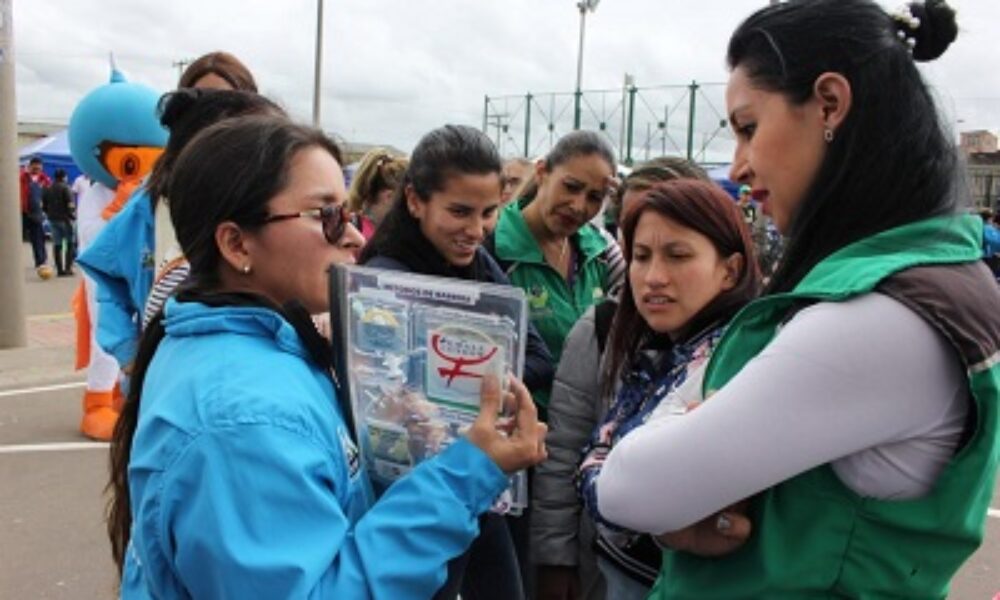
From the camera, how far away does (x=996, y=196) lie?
1964 cm

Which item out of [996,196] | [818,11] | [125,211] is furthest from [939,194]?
[996,196]

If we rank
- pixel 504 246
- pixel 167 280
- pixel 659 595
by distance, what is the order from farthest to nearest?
pixel 504 246 < pixel 167 280 < pixel 659 595

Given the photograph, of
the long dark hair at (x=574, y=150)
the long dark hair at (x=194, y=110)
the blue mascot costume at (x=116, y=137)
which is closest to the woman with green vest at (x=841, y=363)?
the long dark hair at (x=194, y=110)

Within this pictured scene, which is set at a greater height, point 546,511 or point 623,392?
point 623,392

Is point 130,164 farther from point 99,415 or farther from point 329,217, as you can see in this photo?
point 329,217

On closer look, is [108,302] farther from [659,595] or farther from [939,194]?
[939,194]

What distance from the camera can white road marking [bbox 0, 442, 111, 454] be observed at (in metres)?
5.05

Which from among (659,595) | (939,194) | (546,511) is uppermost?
(939,194)

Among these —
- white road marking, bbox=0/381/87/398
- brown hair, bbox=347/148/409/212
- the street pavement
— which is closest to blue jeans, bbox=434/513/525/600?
the street pavement

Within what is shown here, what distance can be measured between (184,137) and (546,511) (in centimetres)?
156

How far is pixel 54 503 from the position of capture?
4266 millimetres

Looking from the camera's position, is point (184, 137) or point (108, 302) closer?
point (184, 137)

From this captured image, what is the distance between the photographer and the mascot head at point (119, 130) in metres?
3.85

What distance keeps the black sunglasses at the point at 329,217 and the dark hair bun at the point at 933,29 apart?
3.08 feet
